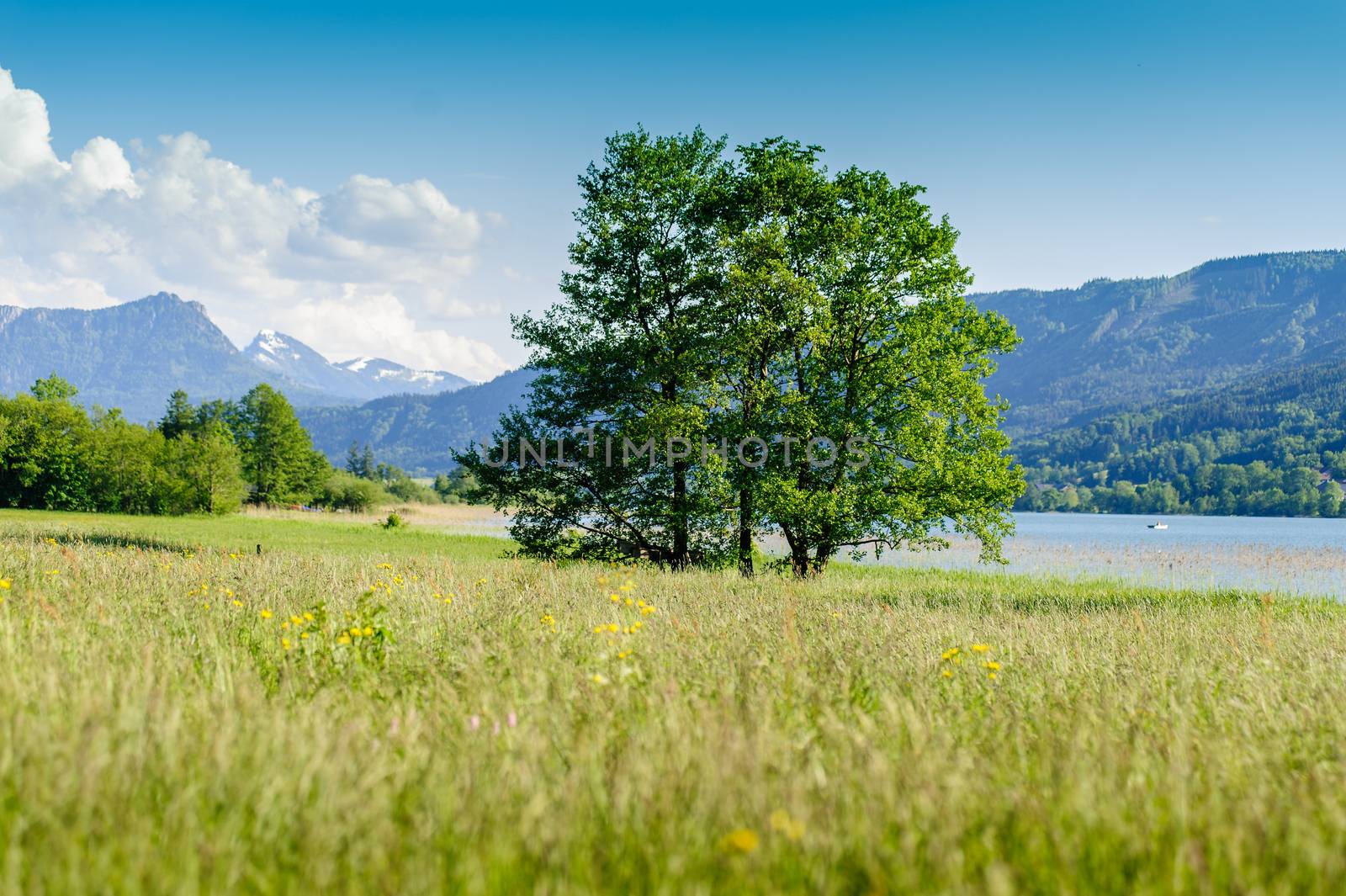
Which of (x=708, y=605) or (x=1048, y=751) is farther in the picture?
(x=708, y=605)

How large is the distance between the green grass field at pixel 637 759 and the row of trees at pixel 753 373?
12662 mm

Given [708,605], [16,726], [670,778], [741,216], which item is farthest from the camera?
[741,216]

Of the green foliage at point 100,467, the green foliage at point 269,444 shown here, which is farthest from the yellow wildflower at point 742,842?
the green foliage at point 269,444

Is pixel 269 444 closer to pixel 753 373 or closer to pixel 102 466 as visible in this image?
pixel 102 466

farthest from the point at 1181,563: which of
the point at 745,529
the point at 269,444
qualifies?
the point at 269,444

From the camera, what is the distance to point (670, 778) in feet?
10.2

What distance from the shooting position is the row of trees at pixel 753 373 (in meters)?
19.9

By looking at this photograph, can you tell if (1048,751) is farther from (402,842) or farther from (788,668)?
(402,842)

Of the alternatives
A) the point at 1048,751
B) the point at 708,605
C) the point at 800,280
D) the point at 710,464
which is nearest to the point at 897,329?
the point at 800,280

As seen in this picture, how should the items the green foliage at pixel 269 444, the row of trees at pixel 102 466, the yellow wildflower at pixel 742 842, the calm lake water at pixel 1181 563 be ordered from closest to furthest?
the yellow wildflower at pixel 742 842 → the calm lake water at pixel 1181 563 → the row of trees at pixel 102 466 → the green foliage at pixel 269 444

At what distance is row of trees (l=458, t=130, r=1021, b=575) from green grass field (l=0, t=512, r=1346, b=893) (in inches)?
499

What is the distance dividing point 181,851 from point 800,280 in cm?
1841

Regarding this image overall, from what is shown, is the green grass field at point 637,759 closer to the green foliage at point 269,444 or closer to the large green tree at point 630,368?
the large green tree at point 630,368

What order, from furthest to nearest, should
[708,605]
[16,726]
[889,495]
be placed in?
1. [889,495]
2. [708,605]
3. [16,726]
